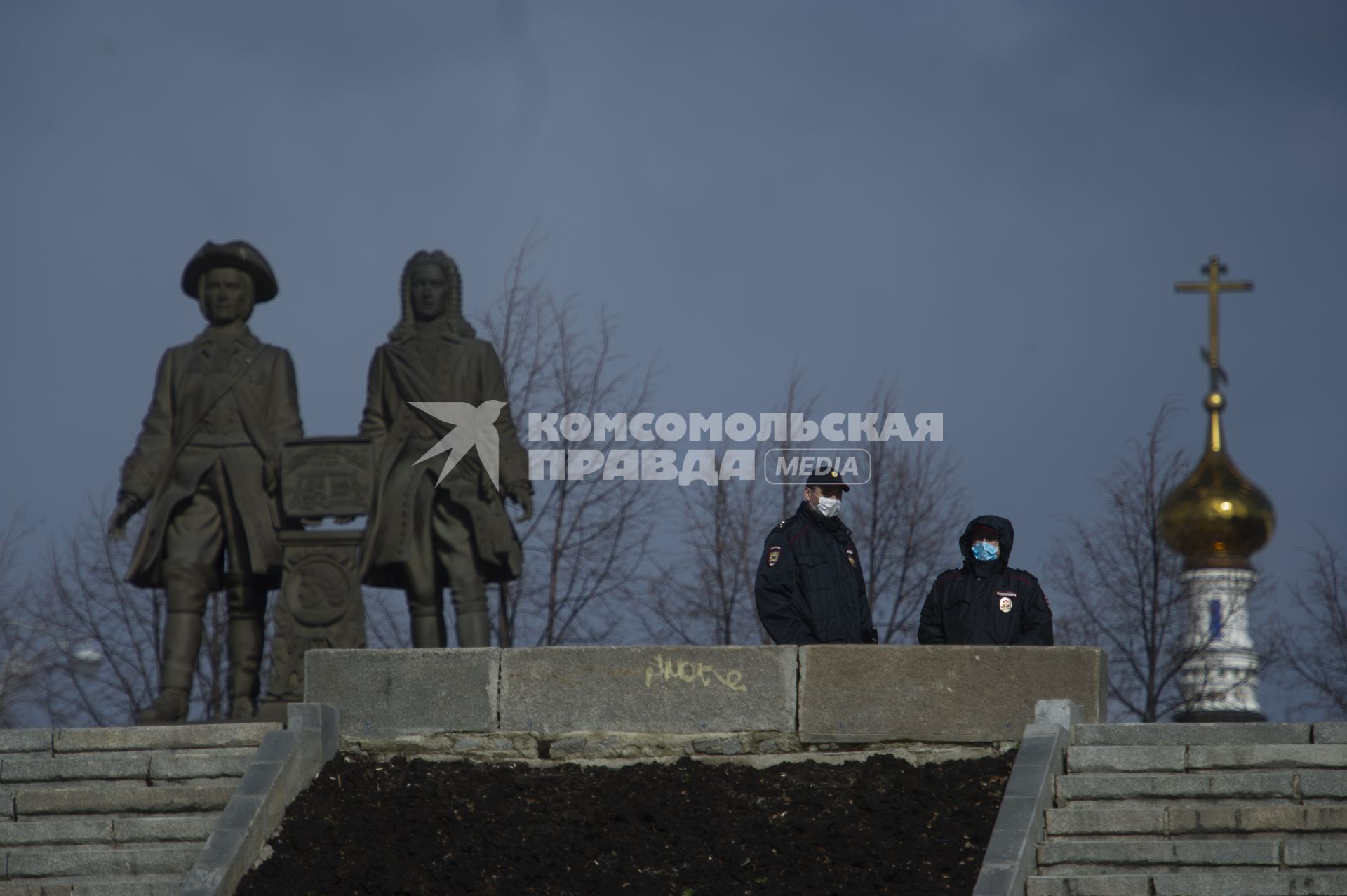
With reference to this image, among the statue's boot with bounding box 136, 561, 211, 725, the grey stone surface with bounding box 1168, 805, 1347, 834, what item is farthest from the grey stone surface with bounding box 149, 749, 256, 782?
the grey stone surface with bounding box 1168, 805, 1347, 834

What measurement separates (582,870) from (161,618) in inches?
600

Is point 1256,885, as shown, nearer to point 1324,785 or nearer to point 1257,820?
point 1257,820

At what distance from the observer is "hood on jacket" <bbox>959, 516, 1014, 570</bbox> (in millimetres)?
11500

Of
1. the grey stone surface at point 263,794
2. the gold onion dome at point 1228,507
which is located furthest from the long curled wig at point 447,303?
the gold onion dome at point 1228,507

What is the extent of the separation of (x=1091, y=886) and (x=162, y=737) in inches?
194

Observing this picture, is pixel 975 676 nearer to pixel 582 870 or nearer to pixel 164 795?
pixel 582 870

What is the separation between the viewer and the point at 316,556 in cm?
1441

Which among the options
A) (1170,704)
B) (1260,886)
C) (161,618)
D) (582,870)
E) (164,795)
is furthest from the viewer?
(161,618)

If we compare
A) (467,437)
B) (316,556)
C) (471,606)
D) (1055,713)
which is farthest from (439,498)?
(1055,713)

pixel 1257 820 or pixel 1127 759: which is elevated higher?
pixel 1127 759

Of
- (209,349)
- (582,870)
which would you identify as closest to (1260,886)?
(582,870)

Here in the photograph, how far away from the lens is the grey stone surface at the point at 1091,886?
9.37 metres

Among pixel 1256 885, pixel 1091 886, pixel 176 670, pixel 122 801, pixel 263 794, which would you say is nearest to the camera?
pixel 1256 885

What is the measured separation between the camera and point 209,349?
14.8 metres
